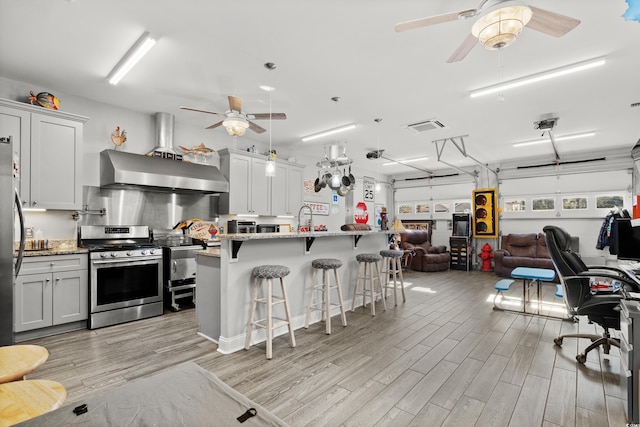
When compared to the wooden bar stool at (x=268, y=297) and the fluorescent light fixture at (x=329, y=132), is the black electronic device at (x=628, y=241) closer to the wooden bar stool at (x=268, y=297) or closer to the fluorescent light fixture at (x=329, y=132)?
the fluorescent light fixture at (x=329, y=132)

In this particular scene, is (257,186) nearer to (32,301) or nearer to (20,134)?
(20,134)

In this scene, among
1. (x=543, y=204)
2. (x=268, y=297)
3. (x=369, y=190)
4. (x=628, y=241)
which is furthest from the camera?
(x=369, y=190)

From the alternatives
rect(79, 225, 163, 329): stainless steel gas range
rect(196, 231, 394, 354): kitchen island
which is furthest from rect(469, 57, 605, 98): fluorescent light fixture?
rect(79, 225, 163, 329): stainless steel gas range

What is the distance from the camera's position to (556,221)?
299 inches

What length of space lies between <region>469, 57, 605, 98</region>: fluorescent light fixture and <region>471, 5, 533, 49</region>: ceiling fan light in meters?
1.98

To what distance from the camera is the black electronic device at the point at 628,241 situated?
11.4 feet

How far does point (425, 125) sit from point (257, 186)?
328 cm

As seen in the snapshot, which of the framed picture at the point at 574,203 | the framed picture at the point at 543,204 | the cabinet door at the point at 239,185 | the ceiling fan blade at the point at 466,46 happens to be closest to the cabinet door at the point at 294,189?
the cabinet door at the point at 239,185

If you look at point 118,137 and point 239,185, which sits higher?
point 118,137

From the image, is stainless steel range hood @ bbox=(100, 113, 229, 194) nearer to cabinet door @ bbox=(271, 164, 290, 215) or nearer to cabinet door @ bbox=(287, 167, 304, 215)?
cabinet door @ bbox=(271, 164, 290, 215)

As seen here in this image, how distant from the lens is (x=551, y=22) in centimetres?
202

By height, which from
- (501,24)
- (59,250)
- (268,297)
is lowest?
(268,297)

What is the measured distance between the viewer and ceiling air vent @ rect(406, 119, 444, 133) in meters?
5.12

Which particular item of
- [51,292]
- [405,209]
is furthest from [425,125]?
[51,292]
